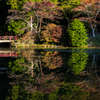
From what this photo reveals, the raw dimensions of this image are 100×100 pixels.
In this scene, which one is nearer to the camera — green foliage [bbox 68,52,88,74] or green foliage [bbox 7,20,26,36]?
green foliage [bbox 68,52,88,74]

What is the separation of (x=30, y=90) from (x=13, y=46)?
2327 centimetres

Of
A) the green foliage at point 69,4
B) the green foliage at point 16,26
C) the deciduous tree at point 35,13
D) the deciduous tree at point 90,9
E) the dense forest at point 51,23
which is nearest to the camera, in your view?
the dense forest at point 51,23

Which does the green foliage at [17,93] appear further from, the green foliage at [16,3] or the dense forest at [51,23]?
the green foliage at [16,3]

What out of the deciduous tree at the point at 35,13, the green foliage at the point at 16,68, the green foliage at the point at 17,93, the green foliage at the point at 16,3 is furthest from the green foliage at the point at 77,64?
the green foliage at the point at 16,3

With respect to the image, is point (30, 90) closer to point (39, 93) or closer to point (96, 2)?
point (39, 93)

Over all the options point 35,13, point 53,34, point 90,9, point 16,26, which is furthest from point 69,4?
point 16,26

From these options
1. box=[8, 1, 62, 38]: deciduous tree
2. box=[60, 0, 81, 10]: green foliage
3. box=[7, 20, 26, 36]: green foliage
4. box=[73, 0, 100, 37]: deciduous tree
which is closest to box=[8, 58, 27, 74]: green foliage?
box=[8, 1, 62, 38]: deciduous tree

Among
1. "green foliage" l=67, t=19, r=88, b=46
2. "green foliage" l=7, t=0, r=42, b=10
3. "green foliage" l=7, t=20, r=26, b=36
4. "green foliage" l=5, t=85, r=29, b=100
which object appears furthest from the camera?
"green foliage" l=7, t=20, r=26, b=36

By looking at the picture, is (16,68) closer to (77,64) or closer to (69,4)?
(77,64)

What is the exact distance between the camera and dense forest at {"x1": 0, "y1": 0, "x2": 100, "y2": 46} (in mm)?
26856

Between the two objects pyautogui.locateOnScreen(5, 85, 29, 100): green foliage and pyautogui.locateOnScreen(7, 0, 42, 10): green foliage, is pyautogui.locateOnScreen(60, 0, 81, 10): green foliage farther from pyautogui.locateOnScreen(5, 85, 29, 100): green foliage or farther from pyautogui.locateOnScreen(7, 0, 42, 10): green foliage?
pyautogui.locateOnScreen(5, 85, 29, 100): green foliage

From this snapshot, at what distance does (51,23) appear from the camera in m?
29.1

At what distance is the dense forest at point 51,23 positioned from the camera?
26856 mm

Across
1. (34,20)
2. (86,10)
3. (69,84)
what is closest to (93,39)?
(86,10)
